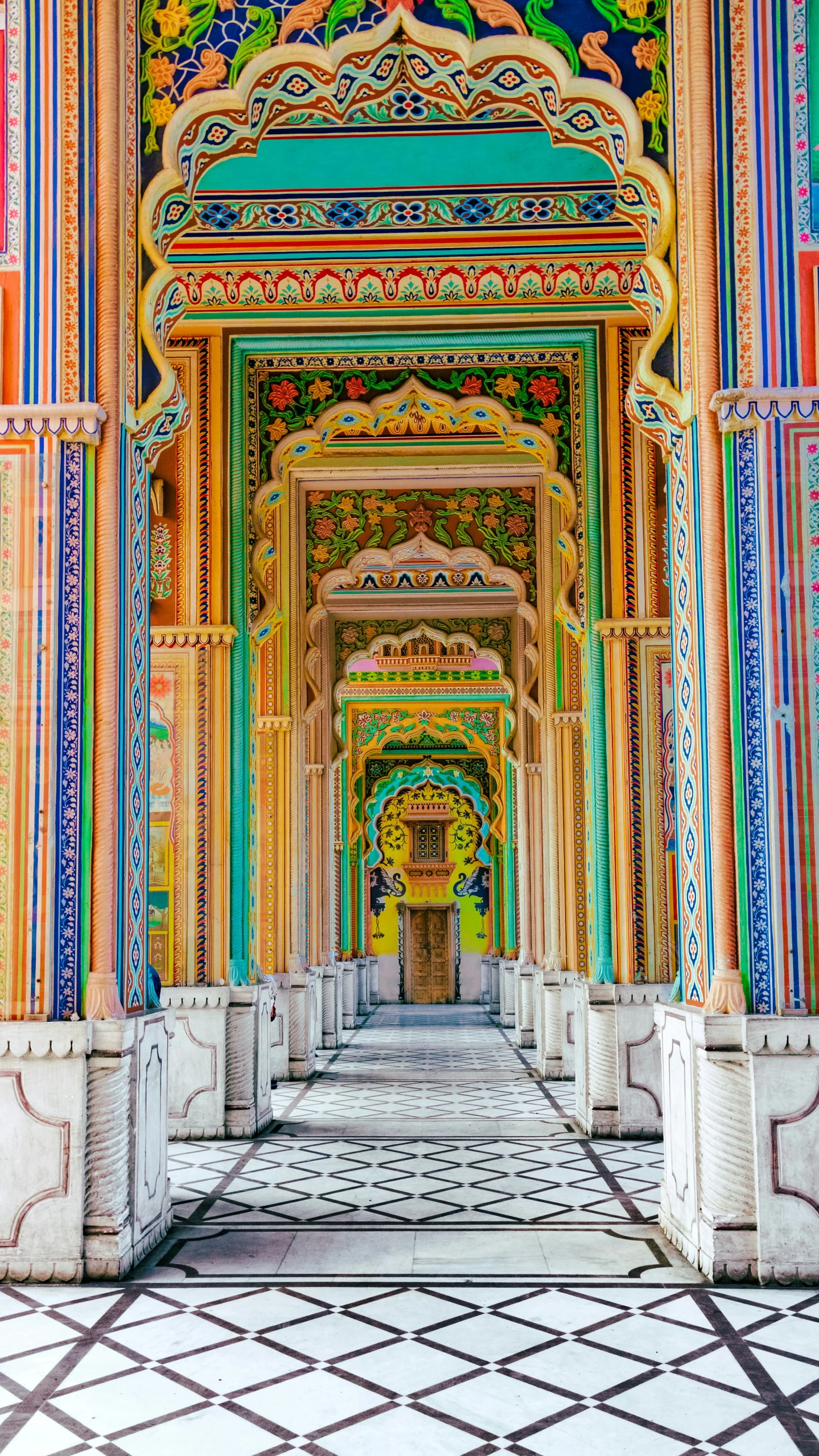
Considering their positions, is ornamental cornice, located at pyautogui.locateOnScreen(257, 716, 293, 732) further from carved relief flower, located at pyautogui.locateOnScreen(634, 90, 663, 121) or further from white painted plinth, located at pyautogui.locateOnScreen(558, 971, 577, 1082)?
carved relief flower, located at pyautogui.locateOnScreen(634, 90, 663, 121)

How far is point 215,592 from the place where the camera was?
727 cm

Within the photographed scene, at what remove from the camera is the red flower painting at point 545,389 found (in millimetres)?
7859

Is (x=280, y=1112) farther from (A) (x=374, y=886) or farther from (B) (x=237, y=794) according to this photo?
(A) (x=374, y=886)

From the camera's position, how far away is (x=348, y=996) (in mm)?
16547

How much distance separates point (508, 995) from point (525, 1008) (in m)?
3.98

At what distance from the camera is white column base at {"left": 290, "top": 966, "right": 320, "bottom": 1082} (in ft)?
31.8

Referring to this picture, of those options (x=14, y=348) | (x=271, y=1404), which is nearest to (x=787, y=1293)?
(x=271, y=1404)

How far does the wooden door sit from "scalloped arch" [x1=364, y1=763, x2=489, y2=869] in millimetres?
3335

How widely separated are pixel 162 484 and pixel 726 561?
13.2ft

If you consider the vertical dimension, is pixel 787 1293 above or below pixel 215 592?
below

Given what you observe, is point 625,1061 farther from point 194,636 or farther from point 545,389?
point 545,389

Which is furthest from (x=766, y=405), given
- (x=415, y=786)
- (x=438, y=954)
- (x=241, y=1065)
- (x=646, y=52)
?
(x=438, y=954)

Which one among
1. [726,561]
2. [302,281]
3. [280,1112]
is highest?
[302,281]

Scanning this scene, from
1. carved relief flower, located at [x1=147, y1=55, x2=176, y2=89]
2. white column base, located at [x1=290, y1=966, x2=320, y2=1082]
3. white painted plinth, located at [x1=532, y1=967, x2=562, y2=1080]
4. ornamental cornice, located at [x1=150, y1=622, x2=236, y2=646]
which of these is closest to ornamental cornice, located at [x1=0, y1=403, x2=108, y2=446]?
carved relief flower, located at [x1=147, y1=55, x2=176, y2=89]
